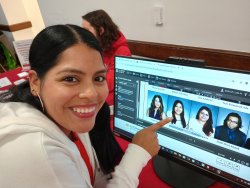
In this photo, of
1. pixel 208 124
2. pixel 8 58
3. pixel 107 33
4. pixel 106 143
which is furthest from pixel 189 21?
pixel 8 58

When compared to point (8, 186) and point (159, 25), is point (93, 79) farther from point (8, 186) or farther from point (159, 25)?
point (159, 25)

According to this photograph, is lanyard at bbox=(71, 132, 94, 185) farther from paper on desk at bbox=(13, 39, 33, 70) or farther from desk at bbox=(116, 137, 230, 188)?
paper on desk at bbox=(13, 39, 33, 70)

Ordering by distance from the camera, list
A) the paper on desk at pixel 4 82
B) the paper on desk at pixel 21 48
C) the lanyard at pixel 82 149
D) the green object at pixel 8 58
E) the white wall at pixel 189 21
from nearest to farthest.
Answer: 1. the lanyard at pixel 82 149
2. the white wall at pixel 189 21
3. the paper on desk at pixel 4 82
4. the paper on desk at pixel 21 48
5. the green object at pixel 8 58

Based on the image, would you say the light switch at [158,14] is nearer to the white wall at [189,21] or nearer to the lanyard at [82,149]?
the white wall at [189,21]

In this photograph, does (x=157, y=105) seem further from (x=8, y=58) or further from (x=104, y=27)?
(x=8, y=58)

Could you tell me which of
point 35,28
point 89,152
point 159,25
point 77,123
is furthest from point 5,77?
point 35,28

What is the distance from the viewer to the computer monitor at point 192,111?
2.26 feet

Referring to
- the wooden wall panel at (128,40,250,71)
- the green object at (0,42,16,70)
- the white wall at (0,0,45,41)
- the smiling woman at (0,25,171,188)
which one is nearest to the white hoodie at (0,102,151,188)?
the smiling woman at (0,25,171,188)

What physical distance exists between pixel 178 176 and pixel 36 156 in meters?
0.51

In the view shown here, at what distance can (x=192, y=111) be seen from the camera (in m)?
0.77

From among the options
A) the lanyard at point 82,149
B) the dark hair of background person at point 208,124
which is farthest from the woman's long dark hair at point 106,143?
the dark hair of background person at point 208,124

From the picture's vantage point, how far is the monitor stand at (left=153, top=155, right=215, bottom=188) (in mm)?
868

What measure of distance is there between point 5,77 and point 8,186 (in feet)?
6.03

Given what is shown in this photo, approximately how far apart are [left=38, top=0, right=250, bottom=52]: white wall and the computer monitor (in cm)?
121
